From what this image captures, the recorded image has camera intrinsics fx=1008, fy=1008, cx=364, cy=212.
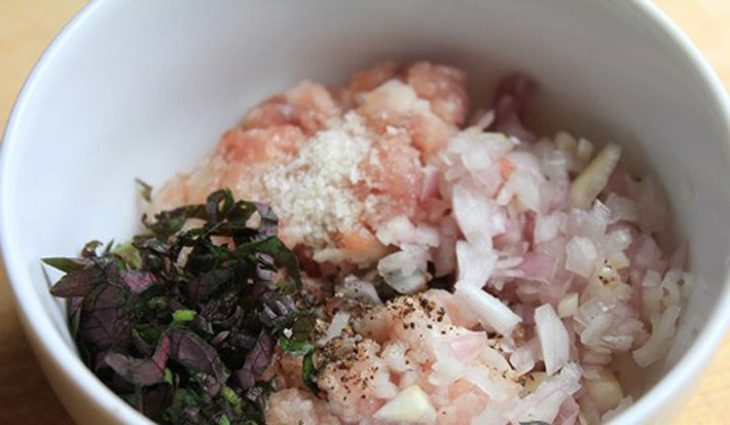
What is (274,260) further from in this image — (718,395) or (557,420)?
(718,395)

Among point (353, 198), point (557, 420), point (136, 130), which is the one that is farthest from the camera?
point (136, 130)

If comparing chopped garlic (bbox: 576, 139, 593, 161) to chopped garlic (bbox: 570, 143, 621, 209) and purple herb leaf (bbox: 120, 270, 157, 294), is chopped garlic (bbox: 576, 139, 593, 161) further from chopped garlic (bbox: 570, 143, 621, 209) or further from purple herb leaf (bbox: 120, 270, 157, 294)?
purple herb leaf (bbox: 120, 270, 157, 294)

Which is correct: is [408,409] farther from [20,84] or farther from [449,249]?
[20,84]

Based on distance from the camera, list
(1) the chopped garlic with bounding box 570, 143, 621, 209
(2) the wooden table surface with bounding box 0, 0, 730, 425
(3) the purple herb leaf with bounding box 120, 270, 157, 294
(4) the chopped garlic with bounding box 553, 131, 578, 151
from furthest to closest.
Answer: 1. (4) the chopped garlic with bounding box 553, 131, 578, 151
2. (1) the chopped garlic with bounding box 570, 143, 621, 209
3. (2) the wooden table surface with bounding box 0, 0, 730, 425
4. (3) the purple herb leaf with bounding box 120, 270, 157, 294

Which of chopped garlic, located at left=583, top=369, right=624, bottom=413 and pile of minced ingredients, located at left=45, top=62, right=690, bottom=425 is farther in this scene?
chopped garlic, located at left=583, top=369, right=624, bottom=413

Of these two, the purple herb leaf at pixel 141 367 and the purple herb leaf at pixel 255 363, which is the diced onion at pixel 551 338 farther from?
the purple herb leaf at pixel 141 367

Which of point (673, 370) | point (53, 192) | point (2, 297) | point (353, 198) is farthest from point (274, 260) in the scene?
point (673, 370)

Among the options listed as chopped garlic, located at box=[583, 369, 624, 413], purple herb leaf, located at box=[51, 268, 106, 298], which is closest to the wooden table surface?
chopped garlic, located at box=[583, 369, 624, 413]
